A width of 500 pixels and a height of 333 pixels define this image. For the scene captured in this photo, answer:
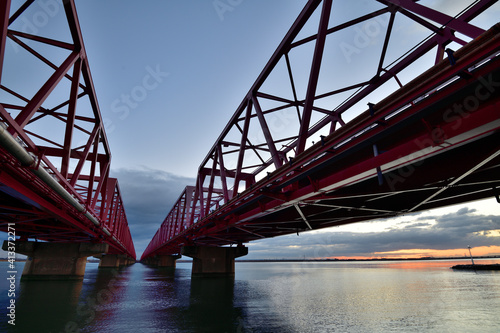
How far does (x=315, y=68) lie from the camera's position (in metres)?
10.0

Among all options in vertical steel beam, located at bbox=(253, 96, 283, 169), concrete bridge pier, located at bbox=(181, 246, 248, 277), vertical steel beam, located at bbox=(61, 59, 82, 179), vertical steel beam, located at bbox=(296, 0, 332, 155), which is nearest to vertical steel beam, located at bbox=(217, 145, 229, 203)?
vertical steel beam, located at bbox=(253, 96, 283, 169)

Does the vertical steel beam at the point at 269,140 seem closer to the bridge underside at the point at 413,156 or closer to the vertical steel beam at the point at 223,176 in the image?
the bridge underside at the point at 413,156

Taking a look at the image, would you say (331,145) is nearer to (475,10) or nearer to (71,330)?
(475,10)

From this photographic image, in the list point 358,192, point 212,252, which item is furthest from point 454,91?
point 212,252

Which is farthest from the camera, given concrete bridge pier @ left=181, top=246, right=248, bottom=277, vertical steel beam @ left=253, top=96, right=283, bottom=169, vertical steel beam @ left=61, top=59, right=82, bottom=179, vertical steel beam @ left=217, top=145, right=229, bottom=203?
concrete bridge pier @ left=181, top=246, right=248, bottom=277

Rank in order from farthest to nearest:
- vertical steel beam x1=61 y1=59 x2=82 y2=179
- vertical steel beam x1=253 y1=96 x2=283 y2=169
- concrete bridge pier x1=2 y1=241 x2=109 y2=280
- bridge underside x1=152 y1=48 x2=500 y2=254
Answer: concrete bridge pier x1=2 y1=241 x2=109 y2=280
vertical steel beam x1=253 y1=96 x2=283 y2=169
vertical steel beam x1=61 y1=59 x2=82 y2=179
bridge underside x1=152 y1=48 x2=500 y2=254

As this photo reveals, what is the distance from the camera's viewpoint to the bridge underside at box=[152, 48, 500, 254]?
5.71 meters

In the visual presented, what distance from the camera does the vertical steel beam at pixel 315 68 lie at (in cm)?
962

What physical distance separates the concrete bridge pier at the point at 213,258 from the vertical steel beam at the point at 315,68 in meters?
32.1

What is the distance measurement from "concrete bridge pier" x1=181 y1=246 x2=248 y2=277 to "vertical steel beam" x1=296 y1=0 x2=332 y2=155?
32144 mm

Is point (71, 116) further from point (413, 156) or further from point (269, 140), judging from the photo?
point (413, 156)

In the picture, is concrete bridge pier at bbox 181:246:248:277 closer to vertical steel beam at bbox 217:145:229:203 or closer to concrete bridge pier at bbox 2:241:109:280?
Answer: concrete bridge pier at bbox 2:241:109:280

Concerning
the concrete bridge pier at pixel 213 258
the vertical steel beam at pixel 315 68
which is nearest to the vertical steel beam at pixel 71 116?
the vertical steel beam at pixel 315 68

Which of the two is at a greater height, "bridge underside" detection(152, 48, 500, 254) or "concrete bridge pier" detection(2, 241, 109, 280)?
"bridge underside" detection(152, 48, 500, 254)
